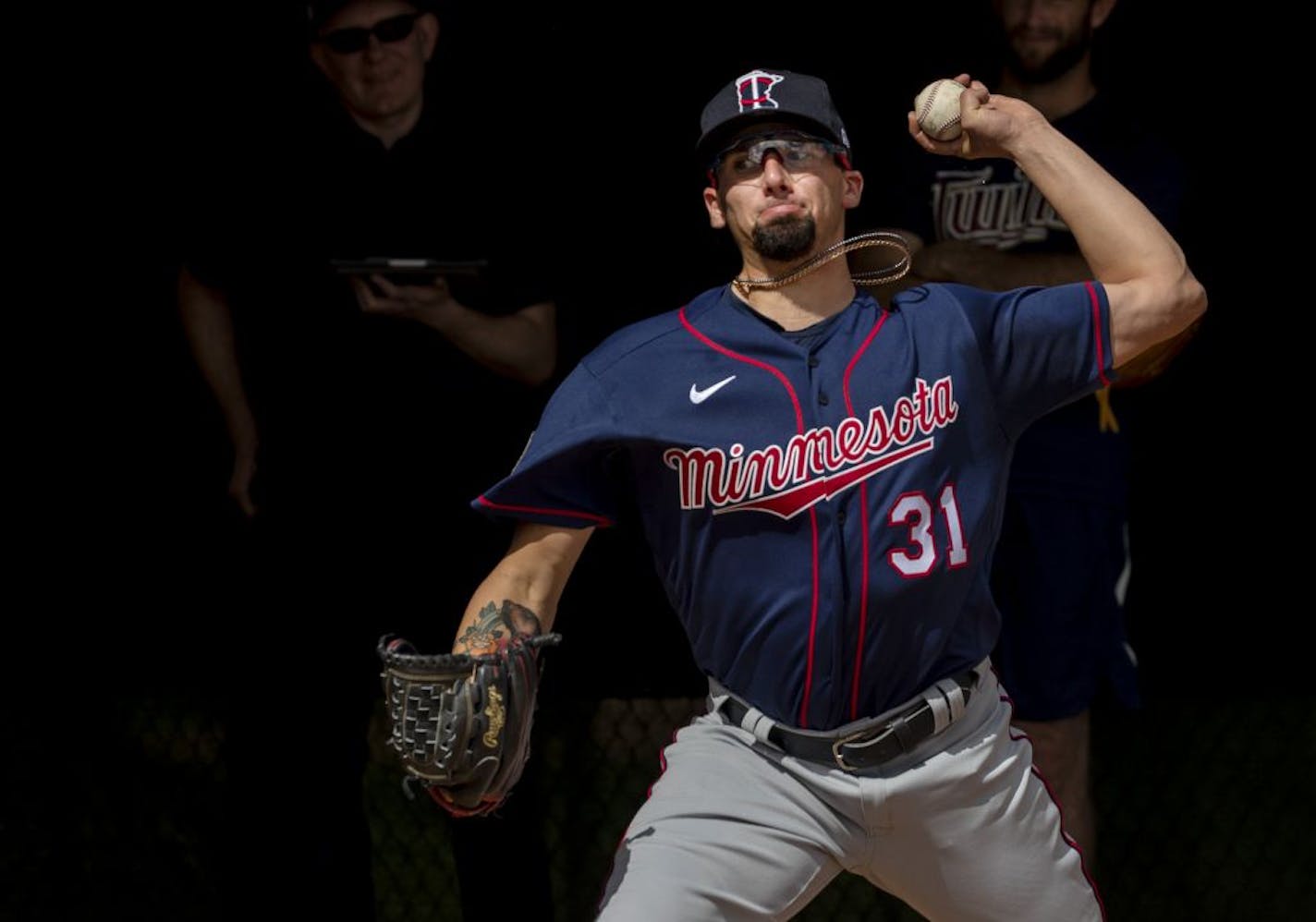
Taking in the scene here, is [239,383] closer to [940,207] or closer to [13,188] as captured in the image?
[13,188]

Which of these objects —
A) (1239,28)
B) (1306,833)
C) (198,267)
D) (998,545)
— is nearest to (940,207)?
(998,545)

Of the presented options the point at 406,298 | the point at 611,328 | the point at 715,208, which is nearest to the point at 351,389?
the point at 406,298

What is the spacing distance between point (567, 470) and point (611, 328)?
1.93 meters

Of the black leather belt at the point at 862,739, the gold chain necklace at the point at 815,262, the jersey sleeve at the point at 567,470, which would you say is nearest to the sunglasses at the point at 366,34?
the gold chain necklace at the point at 815,262

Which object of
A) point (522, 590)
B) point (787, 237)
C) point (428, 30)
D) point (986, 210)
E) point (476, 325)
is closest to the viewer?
point (522, 590)

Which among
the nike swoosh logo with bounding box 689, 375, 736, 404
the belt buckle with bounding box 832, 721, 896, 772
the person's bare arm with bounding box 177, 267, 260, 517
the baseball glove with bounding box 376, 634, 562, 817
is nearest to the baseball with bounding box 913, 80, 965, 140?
the nike swoosh logo with bounding box 689, 375, 736, 404

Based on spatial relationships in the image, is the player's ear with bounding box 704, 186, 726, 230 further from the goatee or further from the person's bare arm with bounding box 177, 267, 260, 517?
the person's bare arm with bounding box 177, 267, 260, 517

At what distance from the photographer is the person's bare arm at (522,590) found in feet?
11.6

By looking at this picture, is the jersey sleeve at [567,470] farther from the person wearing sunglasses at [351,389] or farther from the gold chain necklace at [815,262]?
the person wearing sunglasses at [351,389]

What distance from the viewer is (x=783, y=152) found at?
3.82m

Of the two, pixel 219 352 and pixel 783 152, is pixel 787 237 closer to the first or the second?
pixel 783 152

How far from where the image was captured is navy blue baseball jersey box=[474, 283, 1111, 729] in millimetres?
3664

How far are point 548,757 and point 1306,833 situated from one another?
1927mm

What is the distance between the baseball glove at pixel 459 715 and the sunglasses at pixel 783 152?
3.05ft
